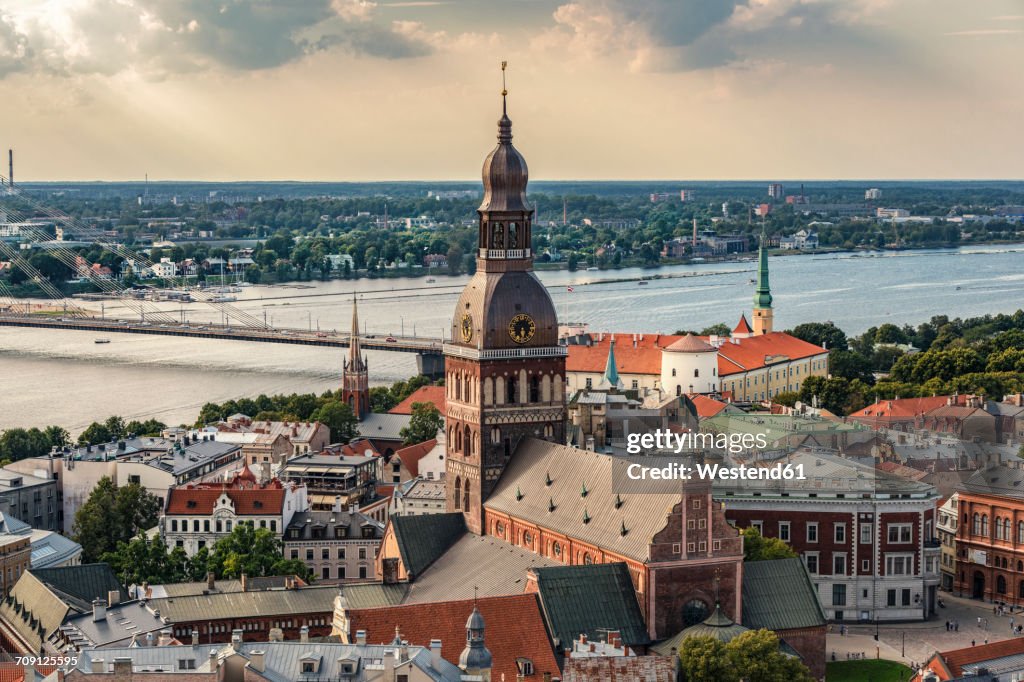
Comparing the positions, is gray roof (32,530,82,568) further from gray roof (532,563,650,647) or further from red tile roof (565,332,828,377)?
red tile roof (565,332,828,377)

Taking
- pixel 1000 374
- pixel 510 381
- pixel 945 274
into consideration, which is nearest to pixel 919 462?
pixel 510 381

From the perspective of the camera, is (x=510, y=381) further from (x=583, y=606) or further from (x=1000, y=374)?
(x=1000, y=374)

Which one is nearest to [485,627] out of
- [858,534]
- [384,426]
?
[858,534]

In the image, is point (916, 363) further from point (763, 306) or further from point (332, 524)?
point (332, 524)

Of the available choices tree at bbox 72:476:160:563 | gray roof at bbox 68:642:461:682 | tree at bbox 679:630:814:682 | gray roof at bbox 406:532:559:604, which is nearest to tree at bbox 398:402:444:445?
tree at bbox 72:476:160:563

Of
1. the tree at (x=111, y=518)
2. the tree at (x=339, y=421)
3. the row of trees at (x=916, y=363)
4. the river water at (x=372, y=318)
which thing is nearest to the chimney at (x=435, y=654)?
the tree at (x=111, y=518)

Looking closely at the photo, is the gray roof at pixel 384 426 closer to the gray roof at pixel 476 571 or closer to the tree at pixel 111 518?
the tree at pixel 111 518
